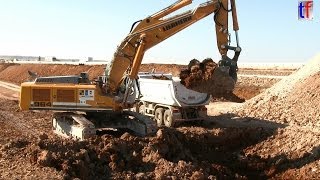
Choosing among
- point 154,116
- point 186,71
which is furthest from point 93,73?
point 186,71

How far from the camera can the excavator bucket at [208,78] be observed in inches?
540

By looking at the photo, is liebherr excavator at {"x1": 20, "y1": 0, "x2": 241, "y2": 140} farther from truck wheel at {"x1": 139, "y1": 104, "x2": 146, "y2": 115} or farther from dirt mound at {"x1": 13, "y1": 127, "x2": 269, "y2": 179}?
truck wheel at {"x1": 139, "y1": 104, "x2": 146, "y2": 115}

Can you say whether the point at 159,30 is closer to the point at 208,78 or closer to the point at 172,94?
the point at 208,78

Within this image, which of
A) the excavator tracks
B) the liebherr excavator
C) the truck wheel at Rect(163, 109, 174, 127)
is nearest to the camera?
the excavator tracks

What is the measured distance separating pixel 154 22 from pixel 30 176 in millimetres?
6587

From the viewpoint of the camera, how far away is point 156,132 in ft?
44.7

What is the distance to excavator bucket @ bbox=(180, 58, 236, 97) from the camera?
13.7 metres

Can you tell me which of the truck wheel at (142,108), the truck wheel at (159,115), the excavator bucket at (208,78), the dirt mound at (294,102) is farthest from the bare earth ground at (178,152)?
the truck wheel at (142,108)

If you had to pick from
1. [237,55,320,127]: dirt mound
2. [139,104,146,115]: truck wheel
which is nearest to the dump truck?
[139,104,146,115]: truck wheel

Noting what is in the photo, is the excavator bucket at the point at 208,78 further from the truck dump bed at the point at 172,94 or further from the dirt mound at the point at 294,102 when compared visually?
the dirt mound at the point at 294,102

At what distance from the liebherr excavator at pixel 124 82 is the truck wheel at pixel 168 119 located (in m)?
3.02

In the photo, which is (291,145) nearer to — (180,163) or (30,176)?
(180,163)

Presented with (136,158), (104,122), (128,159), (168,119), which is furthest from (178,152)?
(168,119)

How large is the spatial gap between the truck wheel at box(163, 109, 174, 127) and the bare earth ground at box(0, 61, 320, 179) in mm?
582
